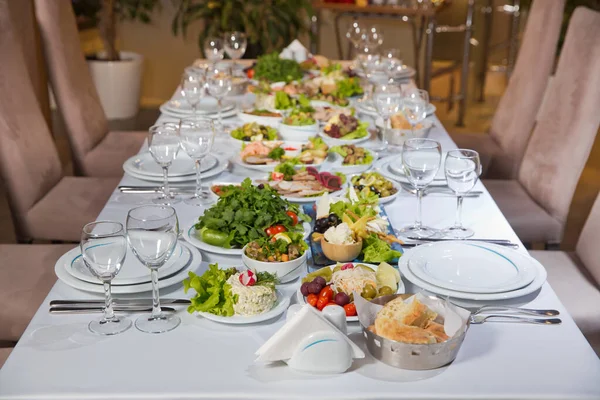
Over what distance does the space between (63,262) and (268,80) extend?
193 centimetres

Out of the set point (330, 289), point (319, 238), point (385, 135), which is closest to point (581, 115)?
point (385, 135)

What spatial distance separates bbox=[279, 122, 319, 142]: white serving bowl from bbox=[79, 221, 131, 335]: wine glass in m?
1.23

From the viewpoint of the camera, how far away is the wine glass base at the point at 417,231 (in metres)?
1.72

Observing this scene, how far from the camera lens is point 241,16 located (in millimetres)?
5902

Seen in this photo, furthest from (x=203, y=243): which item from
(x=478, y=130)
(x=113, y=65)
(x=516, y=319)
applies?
(x=478, y=130)

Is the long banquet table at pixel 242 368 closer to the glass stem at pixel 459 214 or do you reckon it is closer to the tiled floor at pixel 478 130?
the glass stem at pixel 459 214

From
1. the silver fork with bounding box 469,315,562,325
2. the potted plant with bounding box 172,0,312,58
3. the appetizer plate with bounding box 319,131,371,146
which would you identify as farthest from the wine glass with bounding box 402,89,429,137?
the potted plant with bounding box 172,0,312,58

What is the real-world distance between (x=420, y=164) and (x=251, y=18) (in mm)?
4491

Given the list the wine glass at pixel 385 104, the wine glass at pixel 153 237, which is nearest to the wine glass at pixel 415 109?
the wine glass at pixel 385 104

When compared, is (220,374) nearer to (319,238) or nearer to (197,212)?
(319,238)

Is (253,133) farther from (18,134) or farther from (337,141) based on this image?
(18,134)

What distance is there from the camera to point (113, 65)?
18.4 ft

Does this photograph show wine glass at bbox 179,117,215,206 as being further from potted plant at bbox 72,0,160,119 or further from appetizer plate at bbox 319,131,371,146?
potted plant at bbox 72,0,160,119

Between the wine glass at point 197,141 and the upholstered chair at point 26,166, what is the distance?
727 millimetres
